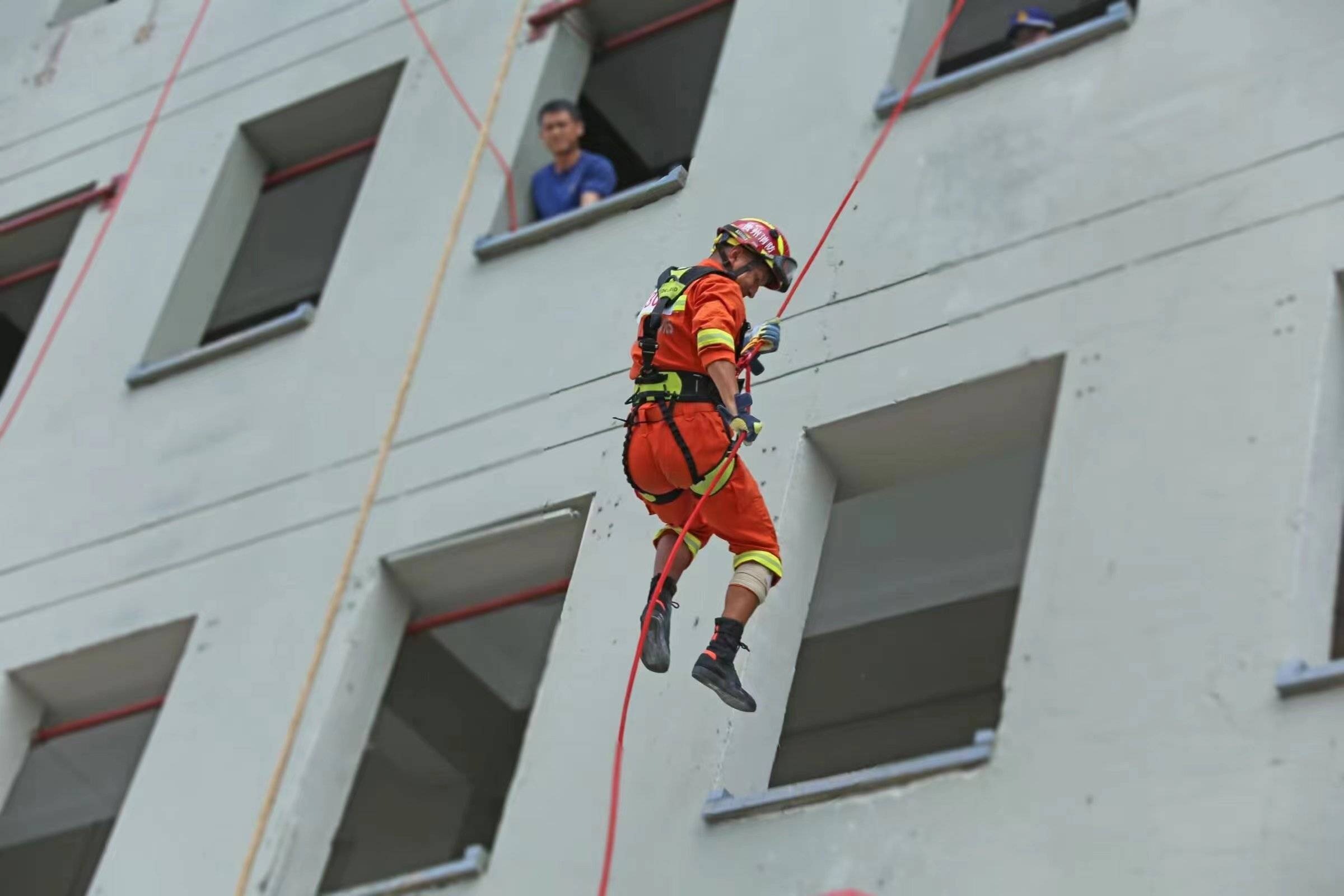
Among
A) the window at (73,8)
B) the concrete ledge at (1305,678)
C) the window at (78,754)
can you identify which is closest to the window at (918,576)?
the concrete ledge at (1305,678)

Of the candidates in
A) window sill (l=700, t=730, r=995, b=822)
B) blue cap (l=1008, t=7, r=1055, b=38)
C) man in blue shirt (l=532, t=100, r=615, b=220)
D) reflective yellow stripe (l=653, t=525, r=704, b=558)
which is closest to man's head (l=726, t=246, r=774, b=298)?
reflective yellow stripe (l=653, t=525, r=704, b=558)

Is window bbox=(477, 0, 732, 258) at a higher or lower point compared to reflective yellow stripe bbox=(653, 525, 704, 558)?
higher

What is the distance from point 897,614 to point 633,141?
13.4 feet

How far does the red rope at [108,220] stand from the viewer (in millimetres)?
13758

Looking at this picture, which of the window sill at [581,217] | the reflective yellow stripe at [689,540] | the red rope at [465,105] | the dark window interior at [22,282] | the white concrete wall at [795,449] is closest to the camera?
the white concrete wall at [795,449]

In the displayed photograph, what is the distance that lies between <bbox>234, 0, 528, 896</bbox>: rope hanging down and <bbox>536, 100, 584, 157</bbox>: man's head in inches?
19.3

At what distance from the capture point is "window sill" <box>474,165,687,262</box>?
11555 millimetres

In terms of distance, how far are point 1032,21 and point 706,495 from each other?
12.2ft

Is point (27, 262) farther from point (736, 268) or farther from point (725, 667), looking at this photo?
point (725, 667)

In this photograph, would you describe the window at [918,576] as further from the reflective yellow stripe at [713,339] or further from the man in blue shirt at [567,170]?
the man in blue shirt at [567,170]

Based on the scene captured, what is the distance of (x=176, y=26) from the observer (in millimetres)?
15352

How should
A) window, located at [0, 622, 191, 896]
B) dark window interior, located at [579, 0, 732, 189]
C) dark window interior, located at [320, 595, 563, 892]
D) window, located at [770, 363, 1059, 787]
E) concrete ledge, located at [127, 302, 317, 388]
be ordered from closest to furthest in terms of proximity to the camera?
window, located at [770, 363, 1059, 787] < dark window interior, located at [320, 595, 563, 892] < window, located at [0, 622, 191, 896] < concrete ledge, located at [127, 302, 317, 388] < dark window interior, located at [579, 0, 732, 189]

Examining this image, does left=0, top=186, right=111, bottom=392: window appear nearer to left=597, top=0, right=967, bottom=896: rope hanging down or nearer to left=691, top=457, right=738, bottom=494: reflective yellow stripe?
left=597, top=0, right=967, bottom=896: rope hanging down

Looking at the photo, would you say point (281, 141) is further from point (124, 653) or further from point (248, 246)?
point (124, 653)
